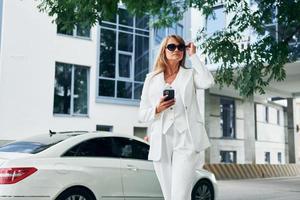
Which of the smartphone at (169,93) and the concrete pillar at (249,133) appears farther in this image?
the concrete pillar at (249,133)

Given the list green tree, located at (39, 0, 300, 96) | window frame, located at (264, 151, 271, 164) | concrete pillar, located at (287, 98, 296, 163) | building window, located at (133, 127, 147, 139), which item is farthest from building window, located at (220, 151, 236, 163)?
green tree, located at (39, 0, 300, 96)

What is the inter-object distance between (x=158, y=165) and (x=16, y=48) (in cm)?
1687

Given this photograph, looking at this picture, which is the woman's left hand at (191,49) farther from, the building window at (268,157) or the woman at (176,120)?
the building window at (268,157)

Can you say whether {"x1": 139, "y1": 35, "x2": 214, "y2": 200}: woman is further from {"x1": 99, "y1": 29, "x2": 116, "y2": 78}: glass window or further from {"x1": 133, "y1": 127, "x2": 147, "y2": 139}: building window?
{"x1": 133, "y1": 127, "x2": 147, "y2": 139}: building window

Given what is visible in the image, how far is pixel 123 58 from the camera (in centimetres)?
2316

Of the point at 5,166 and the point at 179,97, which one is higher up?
the point at 179,97

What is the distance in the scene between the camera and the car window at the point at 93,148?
7.24m

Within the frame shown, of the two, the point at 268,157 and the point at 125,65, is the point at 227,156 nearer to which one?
the point at 268,157

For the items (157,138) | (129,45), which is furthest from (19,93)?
(157,138)

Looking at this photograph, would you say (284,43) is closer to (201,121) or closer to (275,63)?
(275,63)

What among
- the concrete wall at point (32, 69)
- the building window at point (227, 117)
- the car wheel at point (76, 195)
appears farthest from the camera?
the building window at point (227, 117)

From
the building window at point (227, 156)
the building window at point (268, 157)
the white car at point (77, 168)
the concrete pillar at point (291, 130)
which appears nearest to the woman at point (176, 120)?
the white car at point (77, 168)

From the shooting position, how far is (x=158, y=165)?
3.36 m

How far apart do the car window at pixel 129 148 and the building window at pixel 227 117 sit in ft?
75.0
